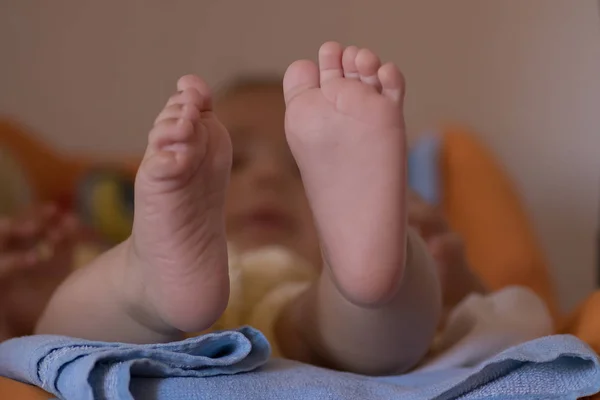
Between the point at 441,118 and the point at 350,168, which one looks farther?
the point at 441,118

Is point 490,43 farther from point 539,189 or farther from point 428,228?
point 428,228

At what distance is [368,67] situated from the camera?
598 mm

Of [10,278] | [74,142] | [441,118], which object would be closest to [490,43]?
[441,118]

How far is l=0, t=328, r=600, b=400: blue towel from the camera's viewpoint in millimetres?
526

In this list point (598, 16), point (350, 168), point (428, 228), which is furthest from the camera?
point (598, 16)

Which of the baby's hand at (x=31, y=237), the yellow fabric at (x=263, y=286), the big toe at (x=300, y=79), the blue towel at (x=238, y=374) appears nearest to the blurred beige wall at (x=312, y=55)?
the baby's hand at (x=31, y=237)

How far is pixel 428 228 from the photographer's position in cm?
110

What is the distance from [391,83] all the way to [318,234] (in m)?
0.14

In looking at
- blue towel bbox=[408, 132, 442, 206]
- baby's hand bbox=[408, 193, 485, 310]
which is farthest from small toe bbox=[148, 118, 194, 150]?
blue towel bbox=[408, 132, 442, 206]

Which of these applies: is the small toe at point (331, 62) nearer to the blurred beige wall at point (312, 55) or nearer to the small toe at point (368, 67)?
the small toe at point (368, 67)

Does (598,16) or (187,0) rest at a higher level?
(187,0)

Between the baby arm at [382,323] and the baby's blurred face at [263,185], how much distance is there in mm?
351

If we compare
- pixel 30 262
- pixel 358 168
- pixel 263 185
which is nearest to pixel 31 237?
pixel 30 262

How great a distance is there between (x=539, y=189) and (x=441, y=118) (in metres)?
0.28
